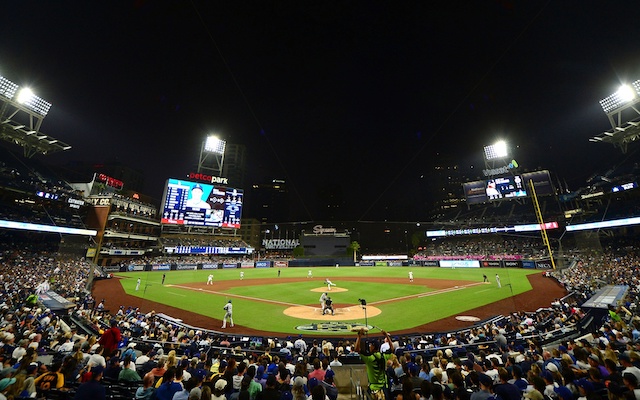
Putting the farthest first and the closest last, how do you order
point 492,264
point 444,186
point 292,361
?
1. point 444,186
2. point 492,264
3. point 292,361

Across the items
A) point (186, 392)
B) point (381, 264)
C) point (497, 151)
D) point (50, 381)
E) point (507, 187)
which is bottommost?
point (50, 381)

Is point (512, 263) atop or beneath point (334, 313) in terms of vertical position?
atop

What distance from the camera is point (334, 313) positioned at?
19375mm

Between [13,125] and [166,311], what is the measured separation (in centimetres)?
3842

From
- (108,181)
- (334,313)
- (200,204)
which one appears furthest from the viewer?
(108,181)

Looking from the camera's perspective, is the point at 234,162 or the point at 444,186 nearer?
the point at 444,186

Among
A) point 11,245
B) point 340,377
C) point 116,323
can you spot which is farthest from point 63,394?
point 11,245

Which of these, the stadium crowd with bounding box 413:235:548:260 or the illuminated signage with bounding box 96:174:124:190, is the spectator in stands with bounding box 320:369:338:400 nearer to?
the stadium crowd with bounding box 413:235:548:260

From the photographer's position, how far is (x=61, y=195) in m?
42.6

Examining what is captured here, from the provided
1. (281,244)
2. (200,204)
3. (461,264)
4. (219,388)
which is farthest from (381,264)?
Answer: (219,388)

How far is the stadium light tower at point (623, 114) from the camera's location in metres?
33.0

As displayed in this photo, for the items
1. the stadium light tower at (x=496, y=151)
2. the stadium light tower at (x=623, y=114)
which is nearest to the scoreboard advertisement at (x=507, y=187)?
the stadium light tower at (x=496, y=151)

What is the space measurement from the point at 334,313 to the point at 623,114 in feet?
162

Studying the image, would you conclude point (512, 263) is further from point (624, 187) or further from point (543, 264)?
point (624, 187)
